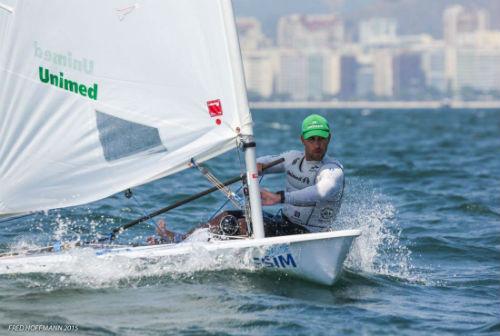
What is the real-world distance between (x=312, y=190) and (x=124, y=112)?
4.03 ft

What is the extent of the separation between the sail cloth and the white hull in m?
0.35

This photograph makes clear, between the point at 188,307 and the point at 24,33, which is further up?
the point at 24,33

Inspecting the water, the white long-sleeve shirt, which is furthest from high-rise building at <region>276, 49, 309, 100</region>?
the white long-sleeve shirt

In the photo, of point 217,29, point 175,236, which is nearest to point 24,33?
point 217,29

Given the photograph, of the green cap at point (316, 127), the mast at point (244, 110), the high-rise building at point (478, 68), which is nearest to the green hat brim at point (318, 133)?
the green cap at point (316, 127)

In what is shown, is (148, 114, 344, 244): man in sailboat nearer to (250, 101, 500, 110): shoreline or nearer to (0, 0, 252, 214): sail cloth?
(0, 0, 252, 214): sail cloth

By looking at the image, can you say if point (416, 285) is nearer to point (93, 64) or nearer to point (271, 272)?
point (271, 272)

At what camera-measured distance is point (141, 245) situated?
6609 millimetres

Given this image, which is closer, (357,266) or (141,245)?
(141,245)

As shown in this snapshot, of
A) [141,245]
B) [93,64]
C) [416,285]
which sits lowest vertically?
[416,285]

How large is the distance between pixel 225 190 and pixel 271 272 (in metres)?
0.57

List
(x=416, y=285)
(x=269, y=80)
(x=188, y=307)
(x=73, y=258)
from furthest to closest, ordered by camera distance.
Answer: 1. (x=269, y=80)
2. (x=416, y=285)
3. (x=73, y=258)
4. (x=188, y=307)

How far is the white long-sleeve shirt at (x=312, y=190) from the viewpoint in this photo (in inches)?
249

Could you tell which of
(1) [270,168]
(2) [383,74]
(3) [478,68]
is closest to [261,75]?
(2) [383,74]
